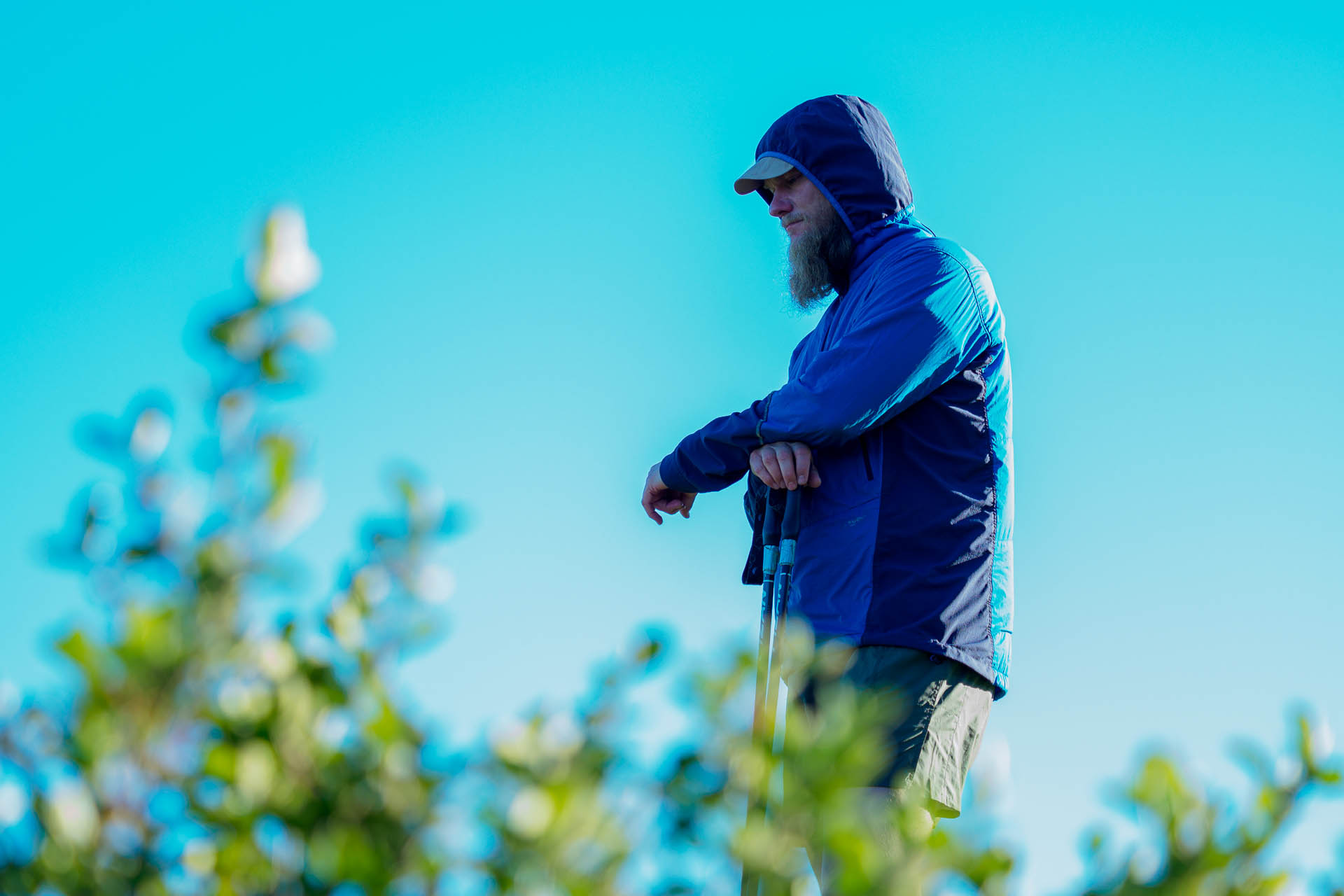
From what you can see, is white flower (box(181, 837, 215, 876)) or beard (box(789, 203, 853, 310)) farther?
beard (box(789, 203, 853, 310))

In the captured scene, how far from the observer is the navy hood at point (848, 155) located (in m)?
4.01

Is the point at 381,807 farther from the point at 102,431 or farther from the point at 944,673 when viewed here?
the point at 944,673

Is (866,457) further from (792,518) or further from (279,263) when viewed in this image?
(279,263)

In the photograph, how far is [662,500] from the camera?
3760 millimetres

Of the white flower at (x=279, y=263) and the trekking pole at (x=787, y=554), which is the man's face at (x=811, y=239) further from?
the white flower at (x=279, y=263)

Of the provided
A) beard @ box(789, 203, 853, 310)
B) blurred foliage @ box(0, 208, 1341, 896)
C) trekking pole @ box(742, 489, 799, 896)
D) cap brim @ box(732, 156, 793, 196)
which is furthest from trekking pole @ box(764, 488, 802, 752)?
blurred foliage @ box(0, 208, 1341, 896)

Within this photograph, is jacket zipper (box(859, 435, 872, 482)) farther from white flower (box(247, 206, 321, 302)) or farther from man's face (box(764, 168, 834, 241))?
white flower (box(247, 206, 321, 302))

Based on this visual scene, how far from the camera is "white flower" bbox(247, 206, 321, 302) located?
1.06 meters

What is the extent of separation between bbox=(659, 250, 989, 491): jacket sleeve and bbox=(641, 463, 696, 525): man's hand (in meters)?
0.18

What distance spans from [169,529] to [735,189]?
371cm

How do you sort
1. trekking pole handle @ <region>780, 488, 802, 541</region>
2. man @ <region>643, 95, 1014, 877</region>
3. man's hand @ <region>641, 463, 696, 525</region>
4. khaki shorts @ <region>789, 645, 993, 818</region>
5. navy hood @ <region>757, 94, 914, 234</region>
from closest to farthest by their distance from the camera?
khaki shorts @ <region>789, 645, 993, 818</region> → man @ <region>643, 95, 1014, 877</region> → trekking pole handle @ <region>780, 488, 802, 541</region> → man's hand @ <region>641, 463, 696, 525</region> → navy hood @ <region>757, 94, 914, 234</region>

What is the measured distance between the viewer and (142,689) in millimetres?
970

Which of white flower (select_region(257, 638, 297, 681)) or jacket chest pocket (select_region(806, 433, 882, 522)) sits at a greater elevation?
jacket chest pocket (select_region(806, 433, 882, 522))

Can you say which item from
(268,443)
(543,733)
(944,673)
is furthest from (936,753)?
(268,443)
